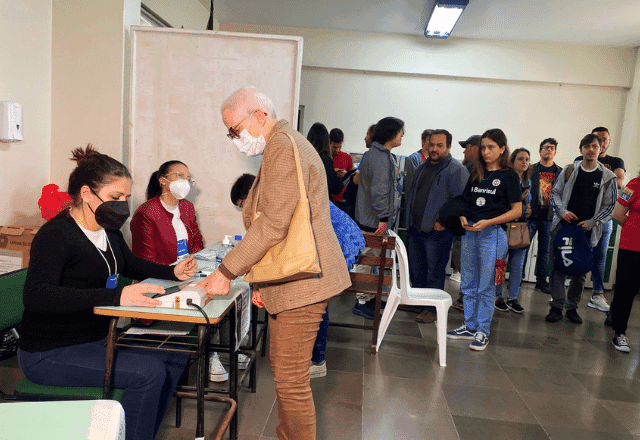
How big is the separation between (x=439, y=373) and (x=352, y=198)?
2413 millimetres

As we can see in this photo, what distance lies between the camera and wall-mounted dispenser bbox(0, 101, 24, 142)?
8.75 ft

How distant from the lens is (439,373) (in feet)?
9.97

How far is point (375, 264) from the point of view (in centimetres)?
319

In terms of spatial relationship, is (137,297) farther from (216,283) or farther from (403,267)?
(403,267)

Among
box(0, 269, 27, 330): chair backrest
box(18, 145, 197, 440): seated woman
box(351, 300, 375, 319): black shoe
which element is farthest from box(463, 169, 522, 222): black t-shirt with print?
box(0, 269, 27, 330): chair backrest

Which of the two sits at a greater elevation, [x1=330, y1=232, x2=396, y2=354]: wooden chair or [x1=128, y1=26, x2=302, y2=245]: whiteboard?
[x1=128, y1=26, x2=302, y2=245]: whiteboard

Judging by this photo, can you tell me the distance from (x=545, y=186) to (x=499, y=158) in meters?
2.28

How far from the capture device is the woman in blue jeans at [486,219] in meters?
3.30

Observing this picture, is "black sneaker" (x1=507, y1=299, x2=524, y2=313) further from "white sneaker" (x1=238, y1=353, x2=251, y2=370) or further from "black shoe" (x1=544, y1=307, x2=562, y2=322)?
"white sneaker" (x1=238, y1=353, x2=251, y2=370)

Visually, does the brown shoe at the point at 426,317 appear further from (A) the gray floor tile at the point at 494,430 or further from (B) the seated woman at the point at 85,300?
(B) the seated woman at the point at 85,300

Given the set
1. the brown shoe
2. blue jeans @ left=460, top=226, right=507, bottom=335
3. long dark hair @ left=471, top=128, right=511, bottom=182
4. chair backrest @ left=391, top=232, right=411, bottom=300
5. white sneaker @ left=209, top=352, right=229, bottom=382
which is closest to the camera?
white sneaker @ left=209, top=352, right=229, bottom=382

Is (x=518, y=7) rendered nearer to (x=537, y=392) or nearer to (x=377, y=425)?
(x=537, y=392)

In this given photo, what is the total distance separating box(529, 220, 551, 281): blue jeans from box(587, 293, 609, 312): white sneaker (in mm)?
706

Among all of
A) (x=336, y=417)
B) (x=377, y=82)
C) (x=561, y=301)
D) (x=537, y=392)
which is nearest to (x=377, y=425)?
(x=336, y=417)
